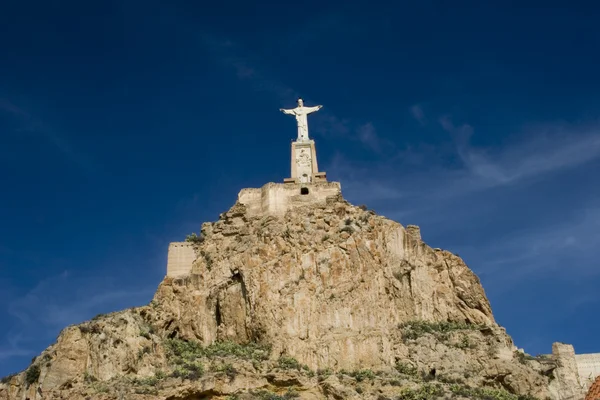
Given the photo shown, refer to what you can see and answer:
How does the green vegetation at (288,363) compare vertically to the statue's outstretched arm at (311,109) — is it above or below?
below

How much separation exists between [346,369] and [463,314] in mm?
11725

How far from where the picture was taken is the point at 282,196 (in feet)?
222

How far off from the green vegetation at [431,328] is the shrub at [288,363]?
24.7 feet

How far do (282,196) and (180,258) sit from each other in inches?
313

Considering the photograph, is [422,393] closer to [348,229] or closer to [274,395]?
[274,395]

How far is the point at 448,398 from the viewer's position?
54.9 metres

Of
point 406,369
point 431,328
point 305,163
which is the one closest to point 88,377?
point 406,369

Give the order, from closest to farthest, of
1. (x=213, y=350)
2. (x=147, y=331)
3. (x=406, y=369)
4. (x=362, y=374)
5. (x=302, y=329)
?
(x=362, y=374)
(x=406, y=369)
(x=302, y=329)
(x=147, y=331)
(x=213, y=350)

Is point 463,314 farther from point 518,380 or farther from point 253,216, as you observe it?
point 253,216

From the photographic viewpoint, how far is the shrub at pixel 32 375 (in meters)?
56.3

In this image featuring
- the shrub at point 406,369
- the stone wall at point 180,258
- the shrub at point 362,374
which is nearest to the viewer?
the shrub at point 362,374

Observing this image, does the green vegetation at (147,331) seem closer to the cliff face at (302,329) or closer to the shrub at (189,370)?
the cliff face at (302,329)

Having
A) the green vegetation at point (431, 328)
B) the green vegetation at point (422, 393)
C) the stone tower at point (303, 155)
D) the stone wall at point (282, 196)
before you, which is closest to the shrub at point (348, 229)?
the stone wall at point (282, 196)

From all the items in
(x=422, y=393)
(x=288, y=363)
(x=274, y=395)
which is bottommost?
(x=422, y=393)
